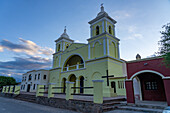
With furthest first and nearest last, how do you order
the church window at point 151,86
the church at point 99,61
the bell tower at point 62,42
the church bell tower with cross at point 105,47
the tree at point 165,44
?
the bell tower at point 62,42 < the church bell tower with cross at point 105,47 < the church at point 99,61 < the church window at point 151,86 < the tree at point 165,44

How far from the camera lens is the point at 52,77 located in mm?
22562

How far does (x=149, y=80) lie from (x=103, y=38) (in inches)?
323

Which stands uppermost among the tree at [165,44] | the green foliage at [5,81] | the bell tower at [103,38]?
the bell tower at [103,38]

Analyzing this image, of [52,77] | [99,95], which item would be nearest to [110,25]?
[99,95]

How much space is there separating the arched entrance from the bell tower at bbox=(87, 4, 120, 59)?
19.3ft

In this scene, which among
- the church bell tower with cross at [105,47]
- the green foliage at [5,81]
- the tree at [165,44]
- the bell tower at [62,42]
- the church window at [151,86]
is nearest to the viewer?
the tree at [165,44]

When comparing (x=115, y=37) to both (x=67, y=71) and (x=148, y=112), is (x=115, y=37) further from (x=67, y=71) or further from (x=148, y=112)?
(x=148, y=112)

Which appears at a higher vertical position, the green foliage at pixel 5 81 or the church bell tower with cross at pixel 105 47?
the church bell tower with cross at pixel 105 47

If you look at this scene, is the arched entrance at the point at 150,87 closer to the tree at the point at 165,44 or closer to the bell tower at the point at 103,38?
the tree at the point at 165,44

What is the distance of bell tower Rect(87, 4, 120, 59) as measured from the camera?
15156mm

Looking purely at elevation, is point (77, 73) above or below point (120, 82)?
above

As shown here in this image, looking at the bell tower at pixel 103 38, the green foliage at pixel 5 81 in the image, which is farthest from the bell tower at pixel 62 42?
the green foliage at pixel 5 81

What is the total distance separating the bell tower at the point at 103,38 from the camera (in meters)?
15.2

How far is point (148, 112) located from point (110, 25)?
45.8 ft
